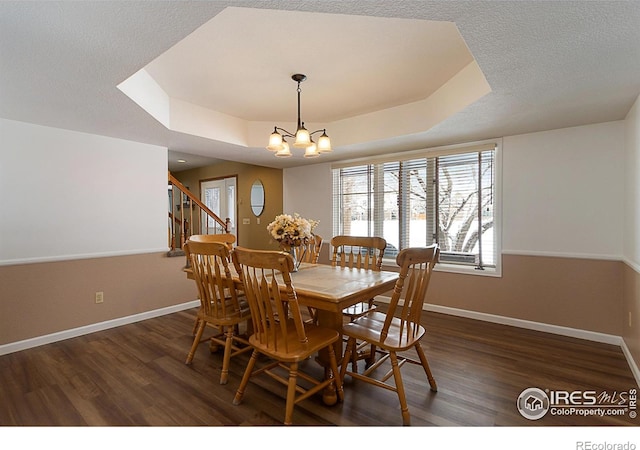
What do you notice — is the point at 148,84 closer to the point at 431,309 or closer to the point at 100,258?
the point at 100,258

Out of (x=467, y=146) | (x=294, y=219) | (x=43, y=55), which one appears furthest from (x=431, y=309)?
(x=43, y=55)

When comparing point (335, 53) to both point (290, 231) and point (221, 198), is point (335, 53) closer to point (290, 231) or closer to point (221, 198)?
point (290, 231)

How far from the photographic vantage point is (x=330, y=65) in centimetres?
254

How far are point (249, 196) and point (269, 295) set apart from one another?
4.66 m

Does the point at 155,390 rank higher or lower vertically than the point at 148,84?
lower

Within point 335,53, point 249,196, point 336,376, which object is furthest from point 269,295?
point 249,196

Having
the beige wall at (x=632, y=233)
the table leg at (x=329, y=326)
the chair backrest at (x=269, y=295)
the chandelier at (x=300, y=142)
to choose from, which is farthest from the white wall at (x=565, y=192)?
the chair backrest at (x=269, y=295)

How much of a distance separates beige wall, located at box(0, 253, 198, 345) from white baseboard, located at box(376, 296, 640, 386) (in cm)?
344

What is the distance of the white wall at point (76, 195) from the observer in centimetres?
288

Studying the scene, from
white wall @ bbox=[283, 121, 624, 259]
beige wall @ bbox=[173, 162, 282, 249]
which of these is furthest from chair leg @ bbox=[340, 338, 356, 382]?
beige wall @ bbox=[173, 162, 282, 249]

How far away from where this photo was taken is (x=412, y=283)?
1902 millimetres

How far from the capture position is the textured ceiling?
1.39m

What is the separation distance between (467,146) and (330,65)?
2.08 meters
